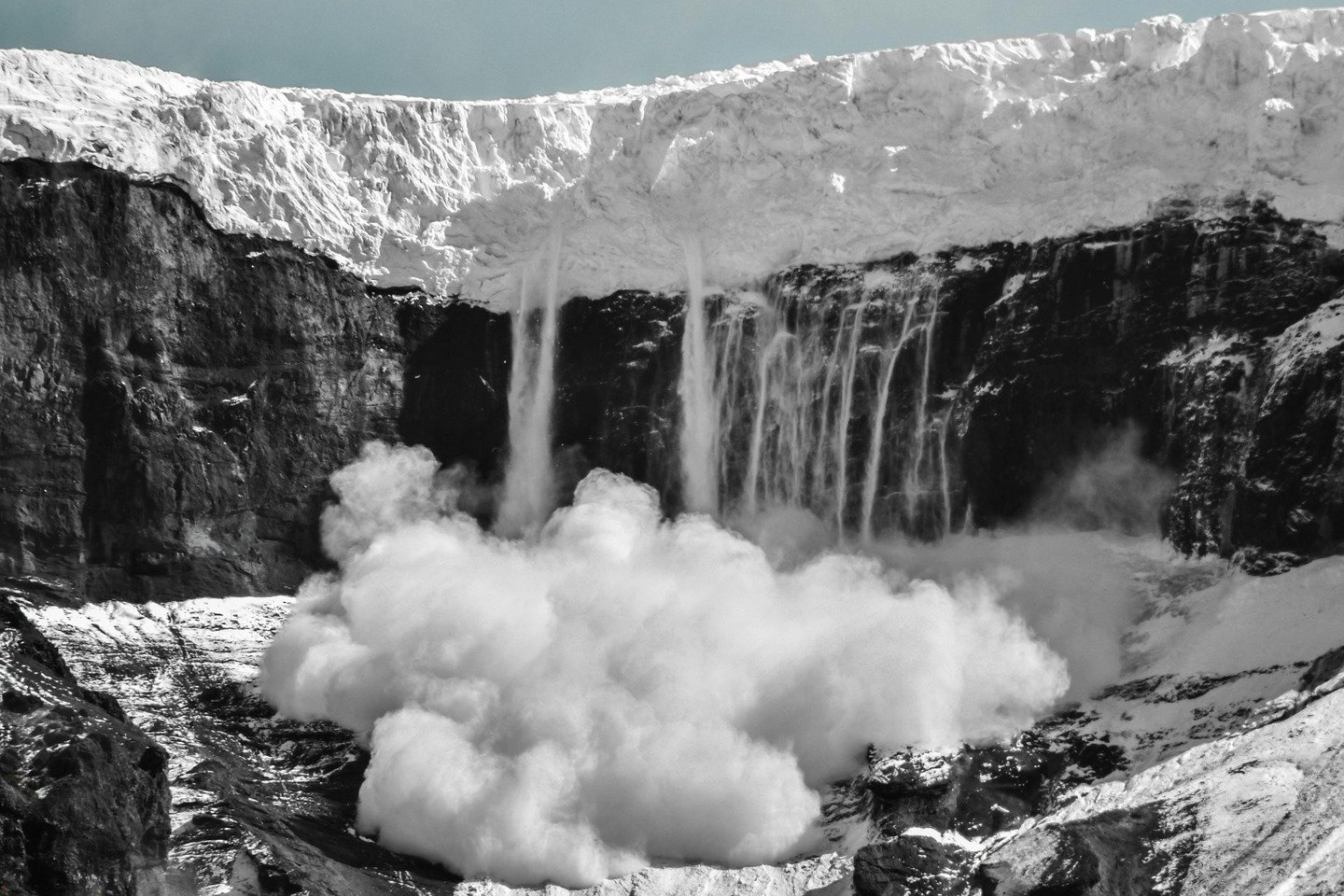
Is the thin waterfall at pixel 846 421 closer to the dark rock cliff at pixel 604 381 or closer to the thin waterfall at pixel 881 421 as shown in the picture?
the dark rock cliff at pixel 604 381

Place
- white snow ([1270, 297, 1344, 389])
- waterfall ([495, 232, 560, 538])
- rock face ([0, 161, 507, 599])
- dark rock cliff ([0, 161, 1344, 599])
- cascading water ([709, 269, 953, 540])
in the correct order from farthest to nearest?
waterfall ([495, 232, 560, 538]), rock face ([0, 161, 507, 599]), cascading water ([709, 269, 953, 540]), dark rock cliff ([0, 161, 1344, 599]), white snow ([1270, 297, 1344, 389])

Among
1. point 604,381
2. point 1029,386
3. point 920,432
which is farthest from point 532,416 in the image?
point 1029,386

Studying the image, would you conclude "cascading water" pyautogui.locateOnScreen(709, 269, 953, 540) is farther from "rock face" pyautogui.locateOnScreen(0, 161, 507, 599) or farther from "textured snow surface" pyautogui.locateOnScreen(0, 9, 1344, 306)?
"rock face" pyautogui.locateOnScreen(0, 161, 507, 599)

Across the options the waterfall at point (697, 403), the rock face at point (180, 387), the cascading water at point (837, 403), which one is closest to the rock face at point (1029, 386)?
the cascading water at point (837, 403)

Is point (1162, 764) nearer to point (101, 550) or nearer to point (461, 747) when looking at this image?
point (461, 747)

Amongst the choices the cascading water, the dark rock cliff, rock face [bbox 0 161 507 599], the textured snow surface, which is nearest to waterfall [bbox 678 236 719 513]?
the cascading water
